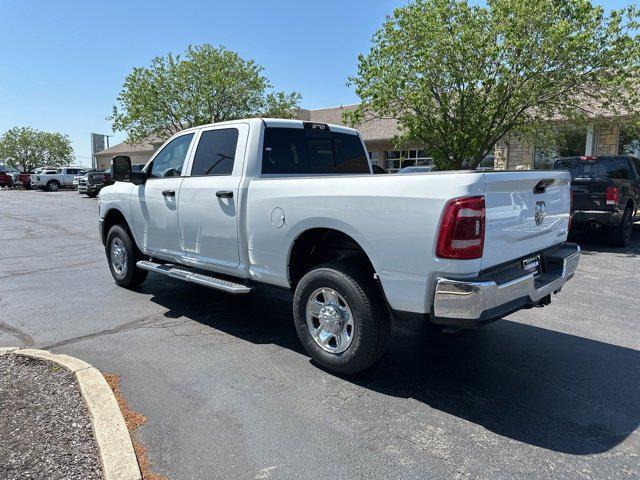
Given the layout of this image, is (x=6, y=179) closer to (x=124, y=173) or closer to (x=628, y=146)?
(x=124, y=173)

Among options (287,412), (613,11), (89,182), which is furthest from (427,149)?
(89,182)

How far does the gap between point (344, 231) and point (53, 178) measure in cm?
4221

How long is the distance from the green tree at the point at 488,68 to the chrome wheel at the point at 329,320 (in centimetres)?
867

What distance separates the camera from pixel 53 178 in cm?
3975

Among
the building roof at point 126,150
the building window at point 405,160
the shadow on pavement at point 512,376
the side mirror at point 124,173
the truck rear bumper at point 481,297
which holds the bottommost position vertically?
the shadow on pavement at point 512,376

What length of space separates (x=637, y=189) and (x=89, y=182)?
27.6 m

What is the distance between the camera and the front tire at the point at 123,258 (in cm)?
662

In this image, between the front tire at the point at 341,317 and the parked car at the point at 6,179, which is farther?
the parked car at the point at 6,179

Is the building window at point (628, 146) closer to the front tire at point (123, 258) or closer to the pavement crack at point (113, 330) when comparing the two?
the front tire at point (123, 258)

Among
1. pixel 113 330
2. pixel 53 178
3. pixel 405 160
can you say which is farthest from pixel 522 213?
pixel 53 178

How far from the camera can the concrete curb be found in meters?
2.73

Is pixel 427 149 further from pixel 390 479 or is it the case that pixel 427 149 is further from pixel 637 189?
pixel 390 479

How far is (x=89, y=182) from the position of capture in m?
29.3

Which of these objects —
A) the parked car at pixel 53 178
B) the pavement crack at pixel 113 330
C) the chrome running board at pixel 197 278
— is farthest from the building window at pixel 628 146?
the parked car at pixel 53 178
